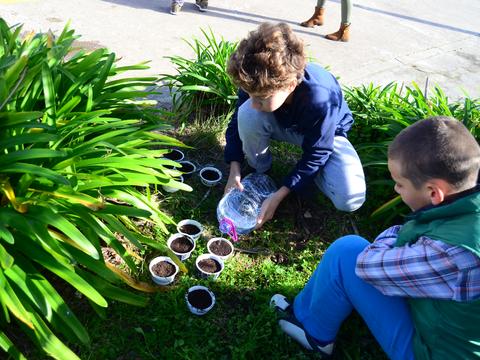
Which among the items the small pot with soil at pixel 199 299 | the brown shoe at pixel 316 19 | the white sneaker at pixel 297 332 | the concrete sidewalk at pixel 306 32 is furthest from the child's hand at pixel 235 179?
the brown shoe at pixel 316 19

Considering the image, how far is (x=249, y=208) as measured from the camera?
9.39 feet

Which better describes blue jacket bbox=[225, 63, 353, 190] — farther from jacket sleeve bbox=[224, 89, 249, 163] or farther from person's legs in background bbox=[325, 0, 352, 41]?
person's legs in background bbox=[325, 0, 352, 41]

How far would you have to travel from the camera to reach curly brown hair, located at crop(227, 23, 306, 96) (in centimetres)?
208

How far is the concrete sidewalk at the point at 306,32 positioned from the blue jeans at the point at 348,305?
253 centimetres

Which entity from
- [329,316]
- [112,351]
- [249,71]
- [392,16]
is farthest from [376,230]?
[392,16]

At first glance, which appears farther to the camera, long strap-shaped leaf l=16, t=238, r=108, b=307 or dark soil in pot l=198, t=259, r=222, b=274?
dark soil in pot l=198, t=259, r=222, b=274

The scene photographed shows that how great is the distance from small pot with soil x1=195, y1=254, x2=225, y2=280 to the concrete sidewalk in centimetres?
209

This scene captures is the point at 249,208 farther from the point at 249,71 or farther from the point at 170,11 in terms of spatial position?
the point at 170,11

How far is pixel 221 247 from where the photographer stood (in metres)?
2.52

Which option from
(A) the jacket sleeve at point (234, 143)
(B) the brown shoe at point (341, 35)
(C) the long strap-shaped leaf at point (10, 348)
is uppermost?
(B) the brown shoe at point (341, 35)

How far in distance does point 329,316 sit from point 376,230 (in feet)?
3.54

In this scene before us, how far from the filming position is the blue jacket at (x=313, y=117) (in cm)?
238

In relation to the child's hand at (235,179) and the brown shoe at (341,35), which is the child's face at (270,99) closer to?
the child's hand at (235,179)

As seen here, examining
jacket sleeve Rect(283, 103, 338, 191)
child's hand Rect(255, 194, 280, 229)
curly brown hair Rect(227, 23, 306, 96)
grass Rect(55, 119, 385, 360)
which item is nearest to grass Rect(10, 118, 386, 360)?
grass Rect(55, 119, 385, 360)
